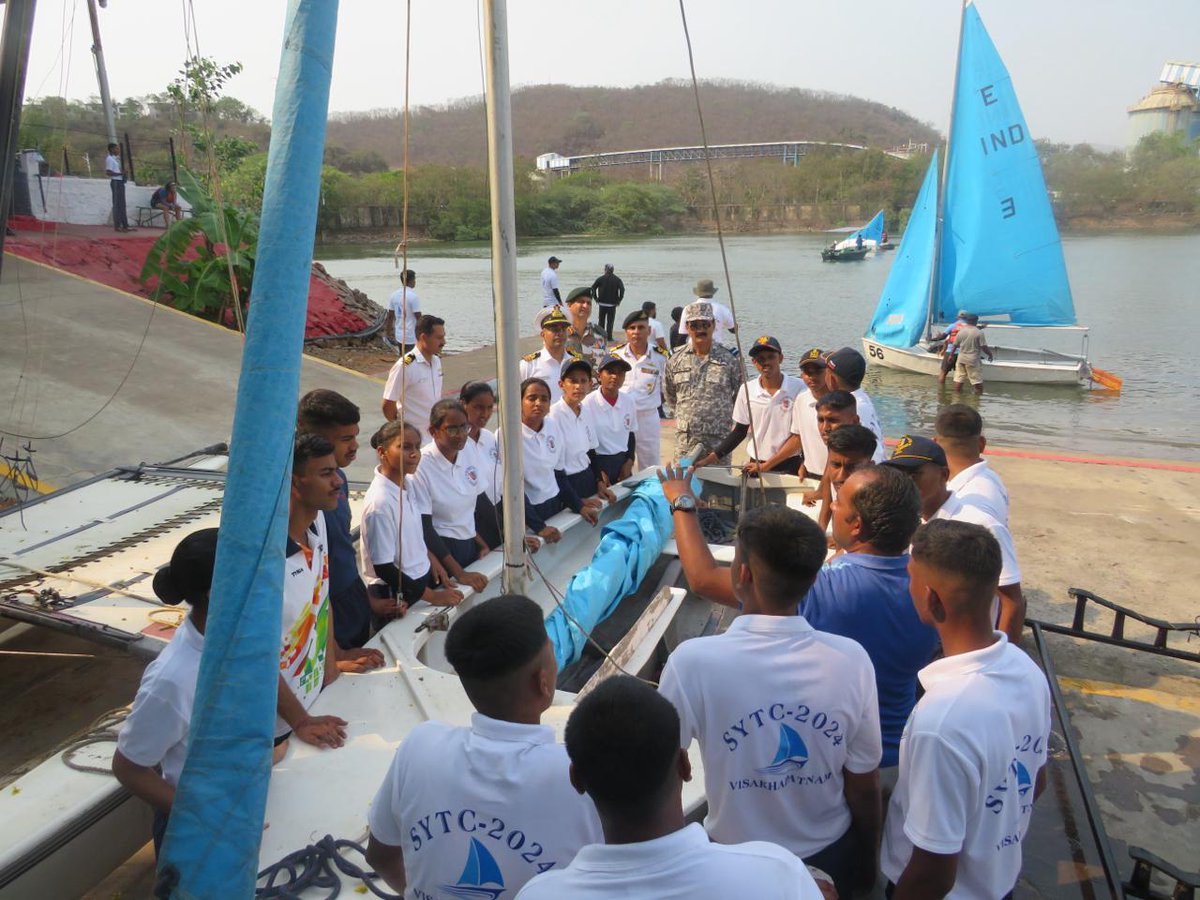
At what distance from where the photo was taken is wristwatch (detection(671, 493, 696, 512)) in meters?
2.52

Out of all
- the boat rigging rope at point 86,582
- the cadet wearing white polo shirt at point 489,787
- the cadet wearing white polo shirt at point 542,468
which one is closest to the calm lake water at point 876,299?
the cadet wearing white polo shirt at point 542,468

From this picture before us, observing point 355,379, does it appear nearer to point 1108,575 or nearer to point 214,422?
point 214,422

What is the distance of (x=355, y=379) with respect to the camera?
1077cm

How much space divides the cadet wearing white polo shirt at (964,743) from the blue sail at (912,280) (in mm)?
15609

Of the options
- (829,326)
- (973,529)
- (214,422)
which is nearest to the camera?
(973,529)

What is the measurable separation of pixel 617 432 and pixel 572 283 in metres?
30.0

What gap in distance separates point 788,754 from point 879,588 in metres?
0.54

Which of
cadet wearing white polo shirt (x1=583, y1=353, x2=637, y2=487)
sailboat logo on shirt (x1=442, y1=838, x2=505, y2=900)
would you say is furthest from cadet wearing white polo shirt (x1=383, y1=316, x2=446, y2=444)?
sailboat logo on shirt (x1=442, y1=838, x2=505, y2=900)

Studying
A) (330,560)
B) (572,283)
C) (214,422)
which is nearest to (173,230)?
(214,422)

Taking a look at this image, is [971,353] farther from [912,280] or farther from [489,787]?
[489,787]

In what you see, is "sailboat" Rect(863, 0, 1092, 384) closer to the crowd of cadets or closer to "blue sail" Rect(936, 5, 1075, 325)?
"blue sail" Rect(936, 5, 1075, 325)

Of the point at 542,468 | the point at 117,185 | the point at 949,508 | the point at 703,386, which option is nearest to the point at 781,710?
the point at 949,508

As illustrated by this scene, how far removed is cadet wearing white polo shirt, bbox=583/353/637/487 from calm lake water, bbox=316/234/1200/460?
7236 millimetres

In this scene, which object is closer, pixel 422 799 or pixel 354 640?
pixel 422 799
